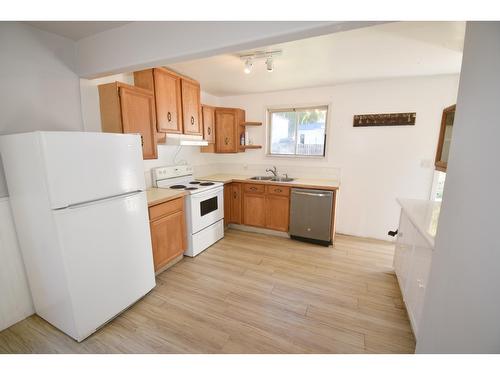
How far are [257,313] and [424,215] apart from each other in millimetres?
1679

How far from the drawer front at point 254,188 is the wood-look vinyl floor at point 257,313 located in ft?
3.46

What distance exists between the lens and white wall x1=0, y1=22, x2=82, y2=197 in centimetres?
158

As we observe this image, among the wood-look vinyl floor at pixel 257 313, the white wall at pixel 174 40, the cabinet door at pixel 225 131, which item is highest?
the white wall at pixel 174 40

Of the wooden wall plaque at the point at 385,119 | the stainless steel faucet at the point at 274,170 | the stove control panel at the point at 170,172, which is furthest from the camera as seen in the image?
the stainless steel faucet at the point at 274,170

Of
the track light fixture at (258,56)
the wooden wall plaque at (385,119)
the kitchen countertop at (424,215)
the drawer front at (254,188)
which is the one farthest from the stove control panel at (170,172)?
the kitchen countertop at (424,215)

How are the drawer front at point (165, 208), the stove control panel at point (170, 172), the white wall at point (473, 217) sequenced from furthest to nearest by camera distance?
the stove control panel at point (170, 172) < the drawer front at point (165, 208) < the white wall at point (473, 217)

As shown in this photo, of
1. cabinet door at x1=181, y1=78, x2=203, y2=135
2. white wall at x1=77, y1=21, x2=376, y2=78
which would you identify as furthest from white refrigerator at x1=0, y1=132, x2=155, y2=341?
cabinet door at x1=181, y1=78, x2=203, y2=135

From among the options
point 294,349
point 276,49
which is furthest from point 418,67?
point 294,349

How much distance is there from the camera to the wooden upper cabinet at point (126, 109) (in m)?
2.06

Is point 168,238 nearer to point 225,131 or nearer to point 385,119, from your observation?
point 225,131

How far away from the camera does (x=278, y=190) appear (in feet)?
10.8

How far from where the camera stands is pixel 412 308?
1.64 meters

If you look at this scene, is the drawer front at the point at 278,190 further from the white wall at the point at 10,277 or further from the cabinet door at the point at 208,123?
the white wall at the point at 10,277
